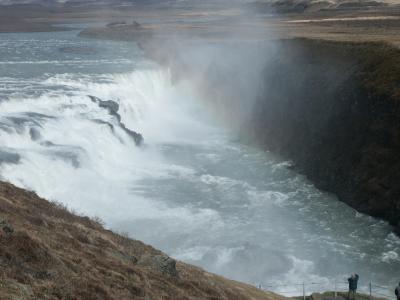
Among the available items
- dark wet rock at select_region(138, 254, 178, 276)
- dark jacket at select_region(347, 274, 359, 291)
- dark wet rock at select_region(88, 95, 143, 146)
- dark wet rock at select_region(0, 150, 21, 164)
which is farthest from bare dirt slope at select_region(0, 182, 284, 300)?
dark wet rock at select_region(88, 95, 143, 146)

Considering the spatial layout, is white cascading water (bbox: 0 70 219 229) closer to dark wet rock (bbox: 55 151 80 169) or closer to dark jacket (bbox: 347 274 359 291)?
dark wet rock (bbox: 55 151 80 169)

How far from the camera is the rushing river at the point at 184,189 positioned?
2597 cm

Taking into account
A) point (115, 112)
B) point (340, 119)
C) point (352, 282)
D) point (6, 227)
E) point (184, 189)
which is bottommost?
point (6, 227)

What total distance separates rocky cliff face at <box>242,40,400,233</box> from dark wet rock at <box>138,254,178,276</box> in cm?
1744

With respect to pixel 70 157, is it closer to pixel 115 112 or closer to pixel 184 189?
pixel 184 189

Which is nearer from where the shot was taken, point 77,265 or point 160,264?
point 77,265

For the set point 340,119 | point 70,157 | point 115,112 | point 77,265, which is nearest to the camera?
point 77,265

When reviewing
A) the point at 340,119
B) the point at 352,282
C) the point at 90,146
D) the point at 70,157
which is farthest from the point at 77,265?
the point at 340,119

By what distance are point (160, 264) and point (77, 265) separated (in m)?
3.14

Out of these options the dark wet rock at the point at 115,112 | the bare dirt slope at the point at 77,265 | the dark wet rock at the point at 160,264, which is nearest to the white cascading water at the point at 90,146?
the dark wet rock at the point at 115,112

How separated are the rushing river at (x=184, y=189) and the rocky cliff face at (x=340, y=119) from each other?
1.32 metres

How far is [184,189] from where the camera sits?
112 feet

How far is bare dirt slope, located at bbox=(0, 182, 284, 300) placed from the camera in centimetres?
1116

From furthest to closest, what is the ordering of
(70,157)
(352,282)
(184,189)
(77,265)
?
1. (184,189)
2. (70,157)
3. (352,282)
4. (77,265)
